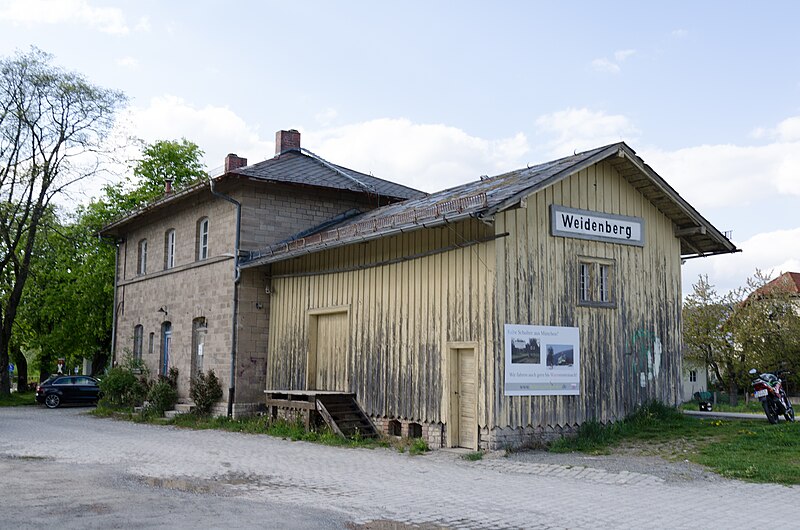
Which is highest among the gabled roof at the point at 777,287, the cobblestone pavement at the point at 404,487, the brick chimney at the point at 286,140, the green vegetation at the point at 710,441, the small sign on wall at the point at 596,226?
the brick chimney at the point at 286,140

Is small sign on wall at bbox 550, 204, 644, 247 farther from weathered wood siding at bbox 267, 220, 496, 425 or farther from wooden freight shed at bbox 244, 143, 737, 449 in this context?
weathered wood siding at bbox 267, 220, 496, 425

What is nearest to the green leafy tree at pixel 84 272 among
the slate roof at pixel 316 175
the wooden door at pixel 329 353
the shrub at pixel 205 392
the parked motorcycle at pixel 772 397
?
the slate roof at pixel 316 175

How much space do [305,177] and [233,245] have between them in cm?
257

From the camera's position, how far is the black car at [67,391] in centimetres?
2923

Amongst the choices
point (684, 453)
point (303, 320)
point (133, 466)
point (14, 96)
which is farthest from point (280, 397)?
point (14, 96)

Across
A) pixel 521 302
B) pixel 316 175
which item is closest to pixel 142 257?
pixel 316 175

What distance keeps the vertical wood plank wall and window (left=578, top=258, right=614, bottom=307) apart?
0.45ft

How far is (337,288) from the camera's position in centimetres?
1781

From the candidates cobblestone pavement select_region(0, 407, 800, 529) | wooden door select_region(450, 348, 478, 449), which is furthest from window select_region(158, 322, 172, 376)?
wooden door select_region(450, 348, 478, 449)

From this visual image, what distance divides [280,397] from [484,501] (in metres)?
10.8

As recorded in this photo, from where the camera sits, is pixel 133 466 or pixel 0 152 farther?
pixel 0 152

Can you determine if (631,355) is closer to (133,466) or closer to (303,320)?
(303,320)

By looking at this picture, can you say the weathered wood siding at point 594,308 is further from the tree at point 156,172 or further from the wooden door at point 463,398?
the tree at point 156,172

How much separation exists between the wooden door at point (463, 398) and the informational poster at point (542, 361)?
2.40ft
